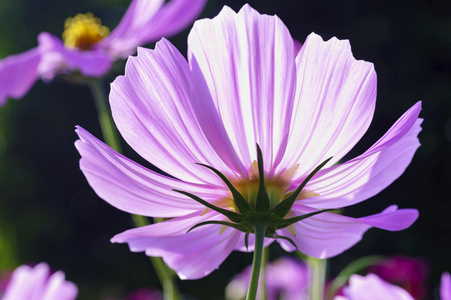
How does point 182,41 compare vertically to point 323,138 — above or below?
above

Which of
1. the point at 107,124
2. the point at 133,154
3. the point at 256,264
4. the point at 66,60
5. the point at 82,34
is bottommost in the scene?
the point at 256,264

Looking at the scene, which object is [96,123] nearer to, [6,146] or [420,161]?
[6,146]

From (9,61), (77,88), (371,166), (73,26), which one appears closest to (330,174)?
(371,166)

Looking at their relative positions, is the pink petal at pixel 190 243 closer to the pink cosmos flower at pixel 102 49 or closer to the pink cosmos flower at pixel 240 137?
the pink cosmos flower at pixel 240 137

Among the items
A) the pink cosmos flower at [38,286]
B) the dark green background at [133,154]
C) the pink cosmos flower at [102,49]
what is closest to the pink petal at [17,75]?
the pink cosmos flower at [102,49]

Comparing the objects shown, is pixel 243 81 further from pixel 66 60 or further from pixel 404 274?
pixel 404 274

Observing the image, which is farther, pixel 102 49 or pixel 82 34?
pixel 82 34

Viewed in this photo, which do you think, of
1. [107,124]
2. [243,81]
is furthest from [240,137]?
[107,124]
